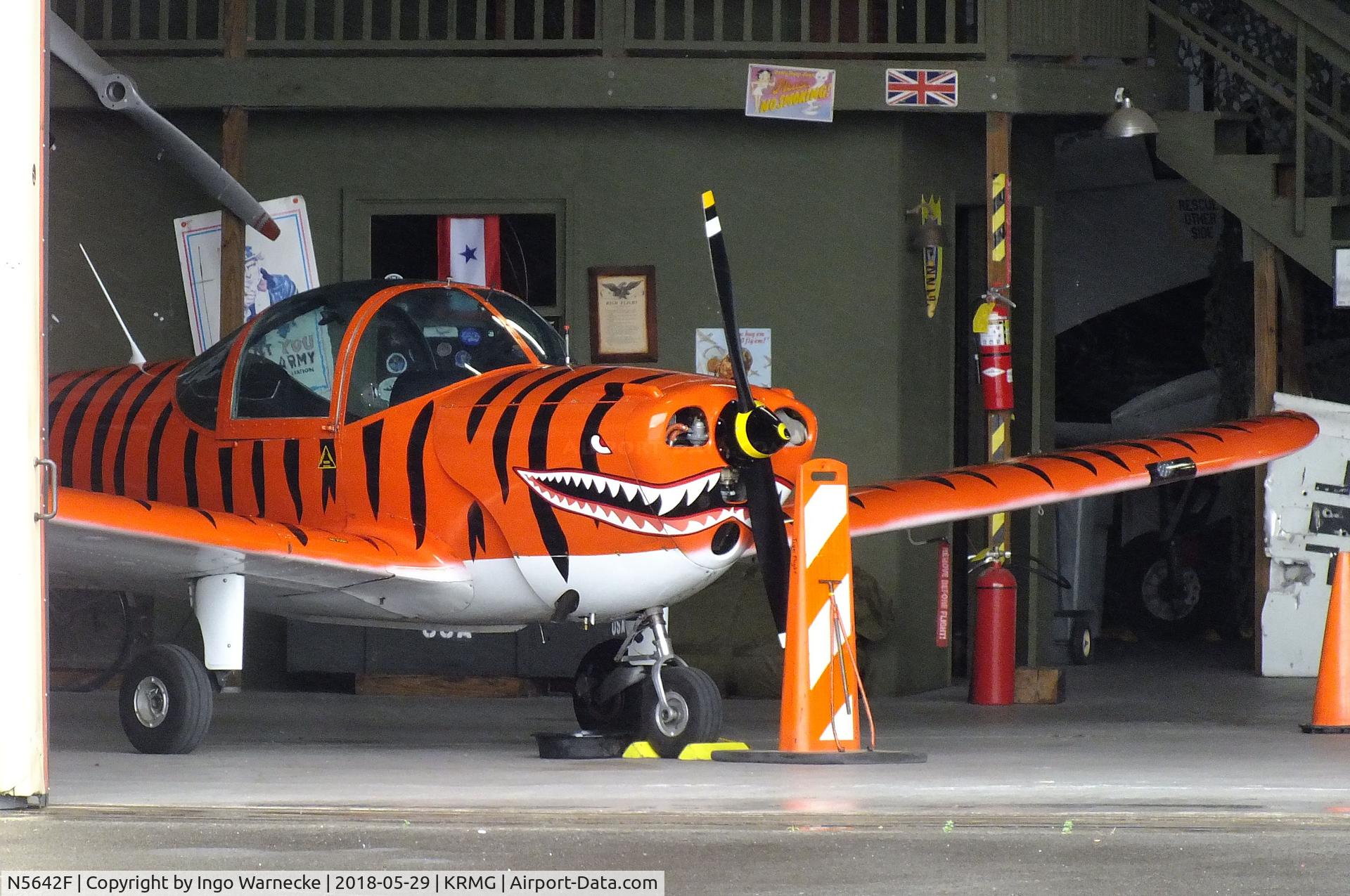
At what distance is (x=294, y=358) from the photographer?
8.43 metres

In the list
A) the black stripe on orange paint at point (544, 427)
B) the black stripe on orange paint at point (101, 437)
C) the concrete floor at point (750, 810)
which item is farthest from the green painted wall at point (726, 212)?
the black stripe on orange paint at point (544, 427)

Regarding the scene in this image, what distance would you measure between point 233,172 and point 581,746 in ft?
16.4

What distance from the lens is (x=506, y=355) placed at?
8289 millimetres

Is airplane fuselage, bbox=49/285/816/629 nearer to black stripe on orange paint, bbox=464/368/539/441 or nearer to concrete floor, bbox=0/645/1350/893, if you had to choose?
black stripe on orange paint, bbox=464/368/539/441

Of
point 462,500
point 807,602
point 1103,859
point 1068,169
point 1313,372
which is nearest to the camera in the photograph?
point 1103,859

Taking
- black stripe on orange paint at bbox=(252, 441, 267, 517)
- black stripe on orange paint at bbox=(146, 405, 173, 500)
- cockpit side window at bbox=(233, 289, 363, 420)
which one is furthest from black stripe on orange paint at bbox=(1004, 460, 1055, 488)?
black stripe on orange paint at bbox=(146, 405, 173, 500)

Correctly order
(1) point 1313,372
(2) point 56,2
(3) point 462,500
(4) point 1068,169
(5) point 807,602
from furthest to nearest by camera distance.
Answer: (4) point 1068,169 < (1) point 1313,372 < (2) point 56,2 < (3) point 462,500 < (5) point 807,602

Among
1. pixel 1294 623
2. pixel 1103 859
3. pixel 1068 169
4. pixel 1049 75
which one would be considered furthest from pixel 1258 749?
pixel 1068 169

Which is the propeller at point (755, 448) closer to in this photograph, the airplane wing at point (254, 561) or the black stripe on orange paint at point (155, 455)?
the airplane wing at point (254, 561)

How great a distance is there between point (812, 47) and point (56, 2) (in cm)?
460

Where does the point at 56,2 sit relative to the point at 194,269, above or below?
above

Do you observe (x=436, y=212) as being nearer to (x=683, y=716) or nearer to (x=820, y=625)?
(x=683, y=716)

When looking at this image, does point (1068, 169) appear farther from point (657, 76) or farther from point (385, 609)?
point (385, 609)

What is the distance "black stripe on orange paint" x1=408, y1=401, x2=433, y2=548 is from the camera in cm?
807
